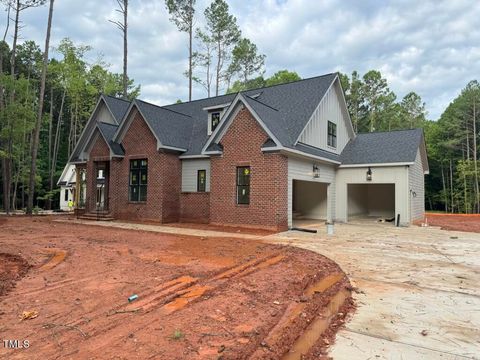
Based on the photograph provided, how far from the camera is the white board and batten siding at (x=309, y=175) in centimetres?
1306

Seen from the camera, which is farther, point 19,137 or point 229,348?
point 19,137

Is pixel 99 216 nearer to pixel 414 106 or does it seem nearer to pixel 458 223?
pixel 458 223

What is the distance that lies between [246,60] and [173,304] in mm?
37158

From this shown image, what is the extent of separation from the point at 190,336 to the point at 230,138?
36.2 ft

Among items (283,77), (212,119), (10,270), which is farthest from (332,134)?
(283,77)

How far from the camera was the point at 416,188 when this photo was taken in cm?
1734

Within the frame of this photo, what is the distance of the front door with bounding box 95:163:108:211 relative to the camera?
58.3 ft

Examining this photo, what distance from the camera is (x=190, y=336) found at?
316cm

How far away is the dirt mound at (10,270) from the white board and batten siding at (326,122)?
10.9 meters

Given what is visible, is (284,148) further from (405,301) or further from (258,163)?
(405,301)

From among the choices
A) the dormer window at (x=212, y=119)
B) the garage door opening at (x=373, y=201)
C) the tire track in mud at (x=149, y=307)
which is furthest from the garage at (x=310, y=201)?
the tire track in mud at (x=149, y=307)

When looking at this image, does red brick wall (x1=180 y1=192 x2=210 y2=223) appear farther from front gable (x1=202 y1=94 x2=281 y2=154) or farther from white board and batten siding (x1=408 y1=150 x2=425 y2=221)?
white board and batten siding (x1=408 y1=150 x2=425 y2=221)

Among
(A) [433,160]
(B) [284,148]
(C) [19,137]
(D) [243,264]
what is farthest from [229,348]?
(A) [433,160]

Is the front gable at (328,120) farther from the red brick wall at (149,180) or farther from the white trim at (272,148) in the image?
the red brick wall at (149,180)
